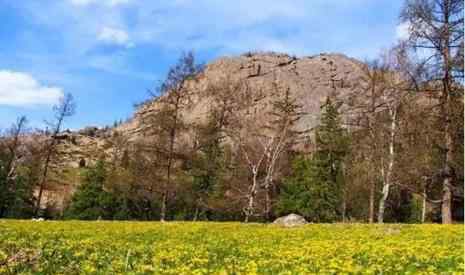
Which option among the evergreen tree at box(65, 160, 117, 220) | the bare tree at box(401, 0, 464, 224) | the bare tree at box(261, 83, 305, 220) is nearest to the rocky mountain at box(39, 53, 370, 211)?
the bare tree at box(261, 83, 305, 220)

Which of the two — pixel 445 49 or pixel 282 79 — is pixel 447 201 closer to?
pixel 445 49

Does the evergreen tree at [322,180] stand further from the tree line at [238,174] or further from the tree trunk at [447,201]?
the tree trunk at [447,201]

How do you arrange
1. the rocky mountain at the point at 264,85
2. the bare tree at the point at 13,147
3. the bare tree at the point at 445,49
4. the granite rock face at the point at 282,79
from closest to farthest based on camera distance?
the bare tree at the point at 445,49 → the bare tree at the point at 13,147 → the rocky mountain at the point at 264,85 → the granite rock face at the point at 282,79

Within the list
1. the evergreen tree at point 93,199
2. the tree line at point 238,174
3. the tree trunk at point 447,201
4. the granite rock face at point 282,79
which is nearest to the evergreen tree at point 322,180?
the tree line at point 238,174

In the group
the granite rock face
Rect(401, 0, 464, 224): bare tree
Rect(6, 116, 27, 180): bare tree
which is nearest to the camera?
Rect(401, 0, 464, 224): bare tree

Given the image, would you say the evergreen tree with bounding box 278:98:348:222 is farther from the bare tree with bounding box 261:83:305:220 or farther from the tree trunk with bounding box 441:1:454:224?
the tree trunk with bounding box 441:1:454:224

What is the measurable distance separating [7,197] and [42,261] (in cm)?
5275

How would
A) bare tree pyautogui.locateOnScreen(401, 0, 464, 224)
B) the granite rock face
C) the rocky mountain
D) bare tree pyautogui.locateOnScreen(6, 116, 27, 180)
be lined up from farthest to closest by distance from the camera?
the granite rock face
the rocky mountain
bare tree pyautogui.locateOnScreen(6, 116, 27, 180)
bare tree pyautogui.locateOnScreen(401, 0, 464, 224)

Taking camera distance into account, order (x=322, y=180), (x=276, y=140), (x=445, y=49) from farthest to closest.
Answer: (x=322, y=180) → (x=276, y=140) → (x=445, y=49)

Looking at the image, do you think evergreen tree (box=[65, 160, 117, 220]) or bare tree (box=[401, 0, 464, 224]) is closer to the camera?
bare tree (box=[401, 0, 464, 224])

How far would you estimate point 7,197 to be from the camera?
58438mm

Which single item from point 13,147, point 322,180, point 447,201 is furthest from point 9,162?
point 447,201

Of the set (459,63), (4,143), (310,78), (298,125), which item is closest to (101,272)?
(459,63)

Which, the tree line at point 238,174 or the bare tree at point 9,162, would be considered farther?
the bare tree at point 9,162
